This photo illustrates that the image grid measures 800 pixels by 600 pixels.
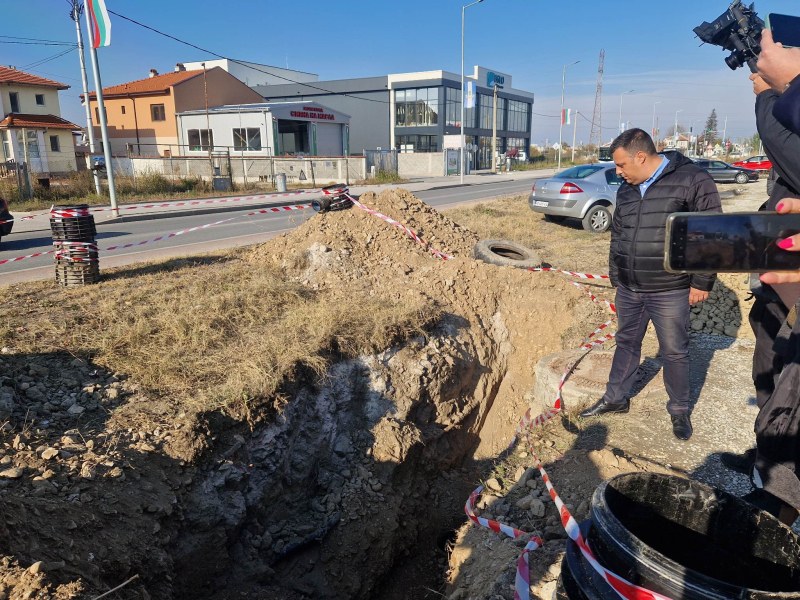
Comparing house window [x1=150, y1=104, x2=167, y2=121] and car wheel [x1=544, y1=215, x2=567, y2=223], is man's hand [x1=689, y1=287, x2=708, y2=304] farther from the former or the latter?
house window [x1=150, y1=104, x2=167, y2=121]

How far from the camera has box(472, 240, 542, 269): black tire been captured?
820cm

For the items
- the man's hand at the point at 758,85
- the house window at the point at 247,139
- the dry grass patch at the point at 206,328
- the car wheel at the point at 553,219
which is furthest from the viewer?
the house window at the point at 247,139

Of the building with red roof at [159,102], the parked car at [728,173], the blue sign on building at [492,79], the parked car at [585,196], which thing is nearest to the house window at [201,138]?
the building with red roof at [159,102]

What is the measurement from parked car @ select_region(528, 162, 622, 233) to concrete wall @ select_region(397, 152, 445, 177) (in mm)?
29284

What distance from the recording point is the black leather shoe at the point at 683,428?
4211 millimetres

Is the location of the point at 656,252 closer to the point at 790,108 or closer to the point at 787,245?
the point at 790,108

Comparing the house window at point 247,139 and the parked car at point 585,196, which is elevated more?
the house window at point 247,139

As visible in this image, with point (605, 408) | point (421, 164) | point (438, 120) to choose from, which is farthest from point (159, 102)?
point (605, 408)

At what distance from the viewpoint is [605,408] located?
4664mm

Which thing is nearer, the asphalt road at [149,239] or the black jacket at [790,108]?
the black jacket at [790,108]

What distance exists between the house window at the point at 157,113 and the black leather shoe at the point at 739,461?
43.2 m

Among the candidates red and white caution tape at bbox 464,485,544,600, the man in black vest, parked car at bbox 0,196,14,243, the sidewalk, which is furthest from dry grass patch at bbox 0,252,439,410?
the sidewalk

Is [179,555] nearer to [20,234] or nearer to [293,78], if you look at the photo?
[20,234]

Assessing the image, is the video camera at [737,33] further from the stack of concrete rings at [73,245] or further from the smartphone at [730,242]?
the stack of concrete rings at [73,245]
